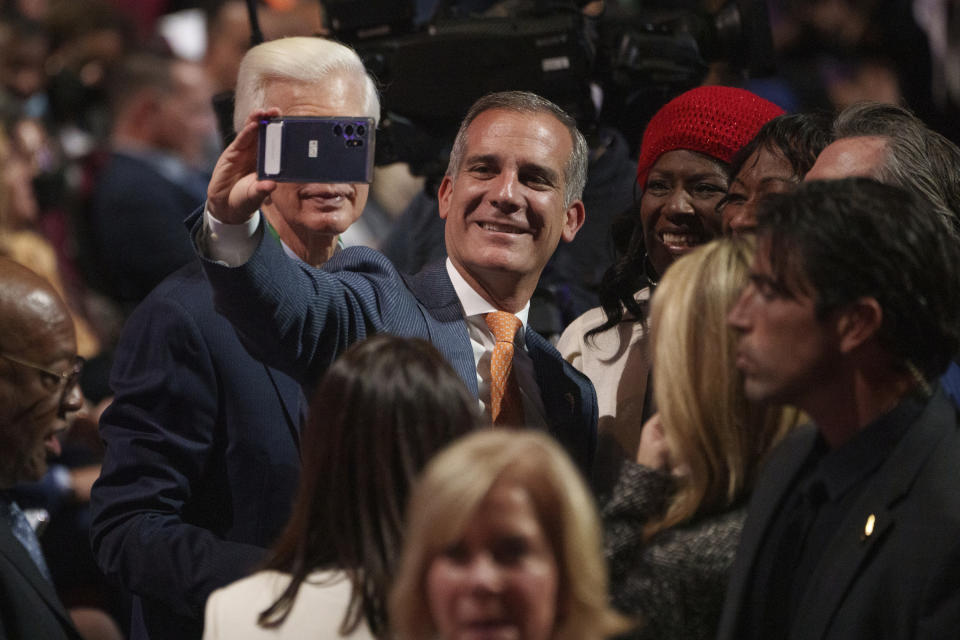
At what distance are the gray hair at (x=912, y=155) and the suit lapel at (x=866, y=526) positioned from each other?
2.11 feet

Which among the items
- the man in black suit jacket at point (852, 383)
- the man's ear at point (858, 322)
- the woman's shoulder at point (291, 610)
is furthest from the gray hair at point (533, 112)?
the woman's shoulder at point (291, 610)

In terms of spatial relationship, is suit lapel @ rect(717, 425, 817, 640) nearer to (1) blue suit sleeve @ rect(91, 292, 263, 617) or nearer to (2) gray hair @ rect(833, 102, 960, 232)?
(2) gray hair @ rect(833, 102, 960, 232)

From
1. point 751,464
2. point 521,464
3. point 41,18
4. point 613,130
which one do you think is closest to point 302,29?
point 613,130

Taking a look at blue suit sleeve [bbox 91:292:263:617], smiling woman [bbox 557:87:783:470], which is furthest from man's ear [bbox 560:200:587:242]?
blue suit sleeve [bbox 91:292:263:617]

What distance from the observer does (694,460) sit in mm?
1956

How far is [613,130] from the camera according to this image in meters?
3.56

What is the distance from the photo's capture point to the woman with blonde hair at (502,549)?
145 cm

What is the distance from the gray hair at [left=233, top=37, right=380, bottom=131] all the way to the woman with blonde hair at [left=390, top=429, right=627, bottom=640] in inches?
64.0

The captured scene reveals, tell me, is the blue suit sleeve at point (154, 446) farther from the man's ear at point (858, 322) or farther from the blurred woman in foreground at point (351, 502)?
the man's ear at point (858, 322)

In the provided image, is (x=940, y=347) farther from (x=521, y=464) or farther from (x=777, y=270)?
(x=521, y=464)

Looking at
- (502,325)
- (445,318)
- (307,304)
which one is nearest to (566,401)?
(502,325)

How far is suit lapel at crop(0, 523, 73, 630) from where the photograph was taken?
94.5 inches

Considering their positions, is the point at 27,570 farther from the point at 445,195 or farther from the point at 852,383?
the point at 852,383

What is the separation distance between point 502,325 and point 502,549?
1.19 m
